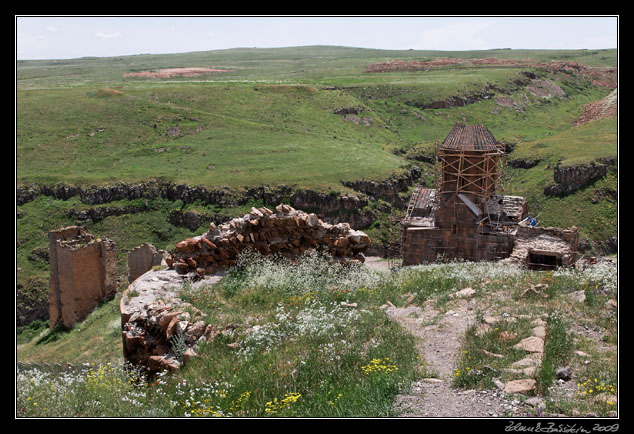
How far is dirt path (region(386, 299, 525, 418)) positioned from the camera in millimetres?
6449

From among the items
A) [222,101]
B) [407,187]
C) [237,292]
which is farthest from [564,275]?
[222,101]

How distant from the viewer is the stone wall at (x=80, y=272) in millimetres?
22609

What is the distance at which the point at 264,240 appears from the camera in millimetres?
15312

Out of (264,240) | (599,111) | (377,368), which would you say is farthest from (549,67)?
(377,368)

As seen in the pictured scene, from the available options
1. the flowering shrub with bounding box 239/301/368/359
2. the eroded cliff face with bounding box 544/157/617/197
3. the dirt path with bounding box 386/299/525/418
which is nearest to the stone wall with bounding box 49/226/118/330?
the flowering shrub with bounding box 239/301/368/359

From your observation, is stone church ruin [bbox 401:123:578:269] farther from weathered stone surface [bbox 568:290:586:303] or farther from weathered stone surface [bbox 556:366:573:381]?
weathered stone surface [bbox 556:366:573:381]

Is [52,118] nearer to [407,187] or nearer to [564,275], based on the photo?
[407,187]

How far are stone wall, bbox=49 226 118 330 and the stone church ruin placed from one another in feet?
46.6

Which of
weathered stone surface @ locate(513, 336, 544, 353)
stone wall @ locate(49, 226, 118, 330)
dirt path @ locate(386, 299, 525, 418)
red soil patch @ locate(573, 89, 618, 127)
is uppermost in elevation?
red soil patch @ locate(573, 89, 618, 127)

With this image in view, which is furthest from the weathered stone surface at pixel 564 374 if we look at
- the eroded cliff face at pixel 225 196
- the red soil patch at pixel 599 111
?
the red soil patch at pixel 599 111

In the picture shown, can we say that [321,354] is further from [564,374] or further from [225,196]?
[225,196]

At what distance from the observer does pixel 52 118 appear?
69.6 m

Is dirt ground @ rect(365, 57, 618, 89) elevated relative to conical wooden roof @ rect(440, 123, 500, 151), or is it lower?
elevated

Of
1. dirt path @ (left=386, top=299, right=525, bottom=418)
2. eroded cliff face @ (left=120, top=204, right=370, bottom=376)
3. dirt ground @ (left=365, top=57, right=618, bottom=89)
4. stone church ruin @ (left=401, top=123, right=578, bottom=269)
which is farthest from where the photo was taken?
dirt ground @ (left=365, top=57, right=618, bottom=89)
